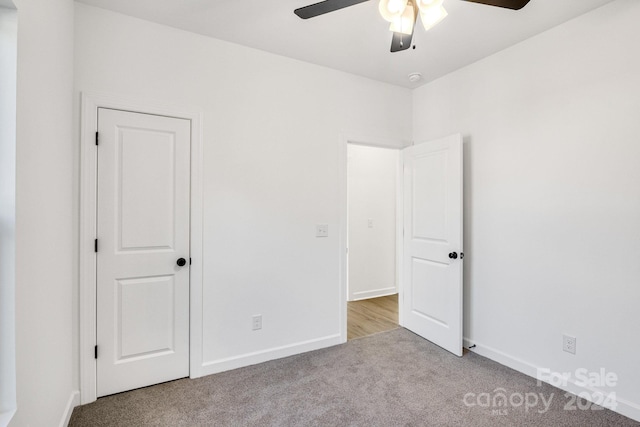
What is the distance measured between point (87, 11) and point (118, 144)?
0.88 meters

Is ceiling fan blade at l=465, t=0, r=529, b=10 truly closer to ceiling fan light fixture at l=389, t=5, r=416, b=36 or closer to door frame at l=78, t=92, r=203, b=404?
ceiling fan light fixture at l=389, t=5, r=416, b=36

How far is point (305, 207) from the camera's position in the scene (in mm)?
2844

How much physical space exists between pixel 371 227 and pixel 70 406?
3.70 metres

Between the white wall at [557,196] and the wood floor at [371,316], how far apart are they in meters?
0.93

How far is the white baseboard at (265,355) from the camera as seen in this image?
8.04 feet

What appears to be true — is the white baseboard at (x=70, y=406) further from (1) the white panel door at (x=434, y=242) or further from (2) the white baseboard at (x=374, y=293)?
(2) the white baseboard at (x=374, y=293)

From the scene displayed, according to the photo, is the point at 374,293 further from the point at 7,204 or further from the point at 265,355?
the point at 7,204

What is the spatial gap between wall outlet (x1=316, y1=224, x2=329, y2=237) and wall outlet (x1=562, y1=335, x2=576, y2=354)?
6.44 ft

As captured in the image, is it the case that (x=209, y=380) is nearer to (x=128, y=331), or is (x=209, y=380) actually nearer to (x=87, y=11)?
(x=128, y=331)

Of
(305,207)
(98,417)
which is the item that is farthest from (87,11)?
(98,417)

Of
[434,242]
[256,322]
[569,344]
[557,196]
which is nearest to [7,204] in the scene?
[256,322]

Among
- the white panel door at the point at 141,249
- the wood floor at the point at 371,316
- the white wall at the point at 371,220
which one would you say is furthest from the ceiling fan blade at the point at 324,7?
the white wall at the point at 371,220

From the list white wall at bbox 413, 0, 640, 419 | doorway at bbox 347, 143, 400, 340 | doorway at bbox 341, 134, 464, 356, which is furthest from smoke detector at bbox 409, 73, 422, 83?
doorway at bbox 347, 143, 400, 340

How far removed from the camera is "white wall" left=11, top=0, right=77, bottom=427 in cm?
119
